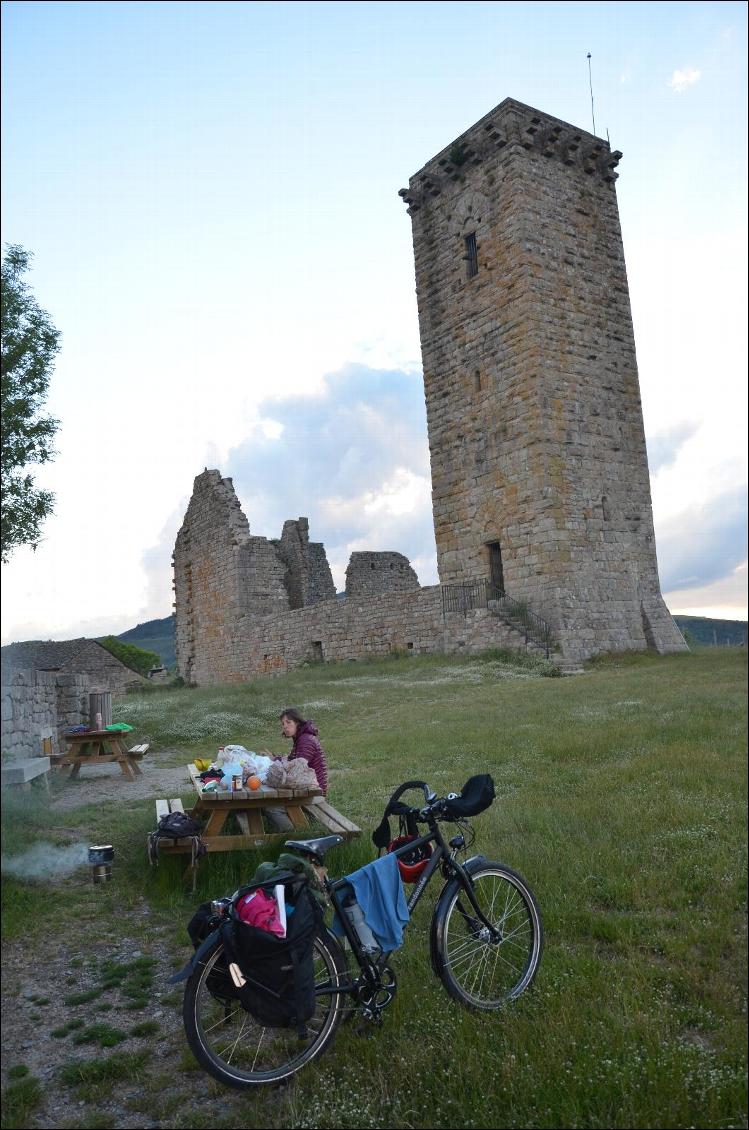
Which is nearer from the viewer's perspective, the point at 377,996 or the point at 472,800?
the point at 377,996

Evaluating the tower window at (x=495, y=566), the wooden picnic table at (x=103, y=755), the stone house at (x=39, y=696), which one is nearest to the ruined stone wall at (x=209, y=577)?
the stone house at (x=39, y=696)

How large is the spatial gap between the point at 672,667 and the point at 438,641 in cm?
1451

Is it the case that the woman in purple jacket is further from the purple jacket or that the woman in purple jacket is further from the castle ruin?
the castle ruin

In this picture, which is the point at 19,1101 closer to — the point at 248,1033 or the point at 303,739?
the point at 248,1033

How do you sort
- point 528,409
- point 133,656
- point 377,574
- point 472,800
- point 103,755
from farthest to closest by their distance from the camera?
1. point 133,656
2. point 377,574
3. point 528,409
4. point 103,755
5. point 472,800

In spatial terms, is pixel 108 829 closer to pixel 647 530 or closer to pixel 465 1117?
pixel 465 1117

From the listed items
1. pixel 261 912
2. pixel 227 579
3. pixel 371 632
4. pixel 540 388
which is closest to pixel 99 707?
pixel 261 912

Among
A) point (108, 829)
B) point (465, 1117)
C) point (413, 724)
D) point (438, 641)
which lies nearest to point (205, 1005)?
point (465, 1117)

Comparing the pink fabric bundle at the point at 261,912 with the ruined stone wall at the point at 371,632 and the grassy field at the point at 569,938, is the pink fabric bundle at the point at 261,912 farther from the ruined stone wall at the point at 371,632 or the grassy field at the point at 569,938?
the ruined stone wall at the point at 371,632

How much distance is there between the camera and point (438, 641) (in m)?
19.3

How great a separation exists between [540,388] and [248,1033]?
50.5ft

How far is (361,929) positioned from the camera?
3.41 m

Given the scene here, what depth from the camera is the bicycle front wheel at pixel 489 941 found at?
3.49 m

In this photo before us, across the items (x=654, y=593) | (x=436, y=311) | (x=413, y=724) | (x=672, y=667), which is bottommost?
(x=413, y=724)
